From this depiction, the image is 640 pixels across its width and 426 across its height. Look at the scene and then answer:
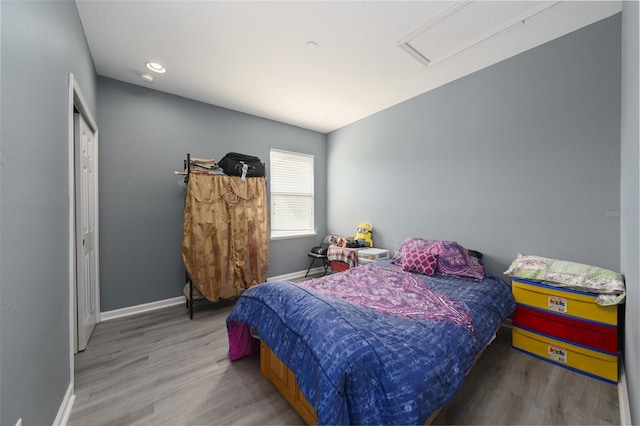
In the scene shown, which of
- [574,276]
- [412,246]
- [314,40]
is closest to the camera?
[574,276]

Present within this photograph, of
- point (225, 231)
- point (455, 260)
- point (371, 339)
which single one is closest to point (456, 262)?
point (455, 260)

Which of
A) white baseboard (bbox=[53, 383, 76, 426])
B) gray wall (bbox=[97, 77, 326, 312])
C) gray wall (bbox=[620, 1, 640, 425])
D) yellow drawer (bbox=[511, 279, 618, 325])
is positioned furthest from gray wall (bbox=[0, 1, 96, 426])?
yellow drawer (bbox=[511, 279, 618, 325])

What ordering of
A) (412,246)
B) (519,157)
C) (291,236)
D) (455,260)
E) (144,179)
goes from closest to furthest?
(519,157) < (455,260) < (412,246) < (144,179) < (291,236)

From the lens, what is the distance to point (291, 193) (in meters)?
4.38

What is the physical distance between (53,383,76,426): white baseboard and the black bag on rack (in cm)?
232

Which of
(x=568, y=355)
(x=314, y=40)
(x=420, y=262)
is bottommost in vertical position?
(x=568, y=355)

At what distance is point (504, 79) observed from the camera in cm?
252

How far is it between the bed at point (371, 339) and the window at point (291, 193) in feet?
6.78

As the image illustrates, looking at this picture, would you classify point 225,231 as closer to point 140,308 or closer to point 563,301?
point 140,308

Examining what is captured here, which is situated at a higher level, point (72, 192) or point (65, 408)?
point (72, 192)

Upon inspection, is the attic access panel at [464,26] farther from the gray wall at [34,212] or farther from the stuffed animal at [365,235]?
the gray wall at [34,212]

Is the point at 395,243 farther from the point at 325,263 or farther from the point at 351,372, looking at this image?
the point at 351,372

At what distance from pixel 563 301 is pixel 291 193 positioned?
3.65 metres

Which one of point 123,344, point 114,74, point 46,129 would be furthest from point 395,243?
point 114,74
